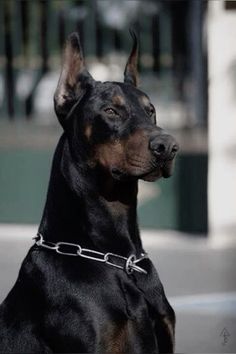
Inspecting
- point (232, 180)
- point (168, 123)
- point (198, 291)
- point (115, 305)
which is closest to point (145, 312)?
point (115, 305)

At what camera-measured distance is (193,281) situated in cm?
734

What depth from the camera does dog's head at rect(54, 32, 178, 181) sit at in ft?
12.1

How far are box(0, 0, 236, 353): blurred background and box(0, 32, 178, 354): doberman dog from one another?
4504 mm

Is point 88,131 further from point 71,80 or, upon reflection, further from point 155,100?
point 155,100

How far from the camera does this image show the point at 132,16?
933 centimetres

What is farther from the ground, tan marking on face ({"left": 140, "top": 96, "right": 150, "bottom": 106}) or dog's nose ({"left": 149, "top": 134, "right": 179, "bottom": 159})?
tan marking on face ({"left": 140, "top": 96, "right": 150, "bottom": 106})

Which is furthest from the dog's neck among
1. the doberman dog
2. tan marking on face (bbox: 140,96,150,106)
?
tan marking on face (bbox: 140,96,150,106)

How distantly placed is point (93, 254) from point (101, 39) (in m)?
6.04

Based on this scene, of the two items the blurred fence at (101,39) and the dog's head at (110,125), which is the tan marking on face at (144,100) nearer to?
the dog's head at (110,125)

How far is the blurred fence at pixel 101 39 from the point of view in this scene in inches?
365

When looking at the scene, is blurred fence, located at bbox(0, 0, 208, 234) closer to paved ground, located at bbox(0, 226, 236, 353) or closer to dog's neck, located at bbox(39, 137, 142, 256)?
paved ground, located at bbox(0, 226, 236, 353)

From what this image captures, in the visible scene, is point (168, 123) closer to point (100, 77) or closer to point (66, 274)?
point (100, 77)

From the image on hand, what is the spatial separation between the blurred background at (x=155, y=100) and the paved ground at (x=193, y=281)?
0.12 ft

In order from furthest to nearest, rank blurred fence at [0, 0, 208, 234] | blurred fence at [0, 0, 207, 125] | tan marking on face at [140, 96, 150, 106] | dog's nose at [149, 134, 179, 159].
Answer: blurred fence at [0, 0, 207, 125]
blurred fence at [0, 0, 208, 234]
tan marking on face at [140, 96, 150, 106]
dog's nose at [149, 134, 179, 159]
